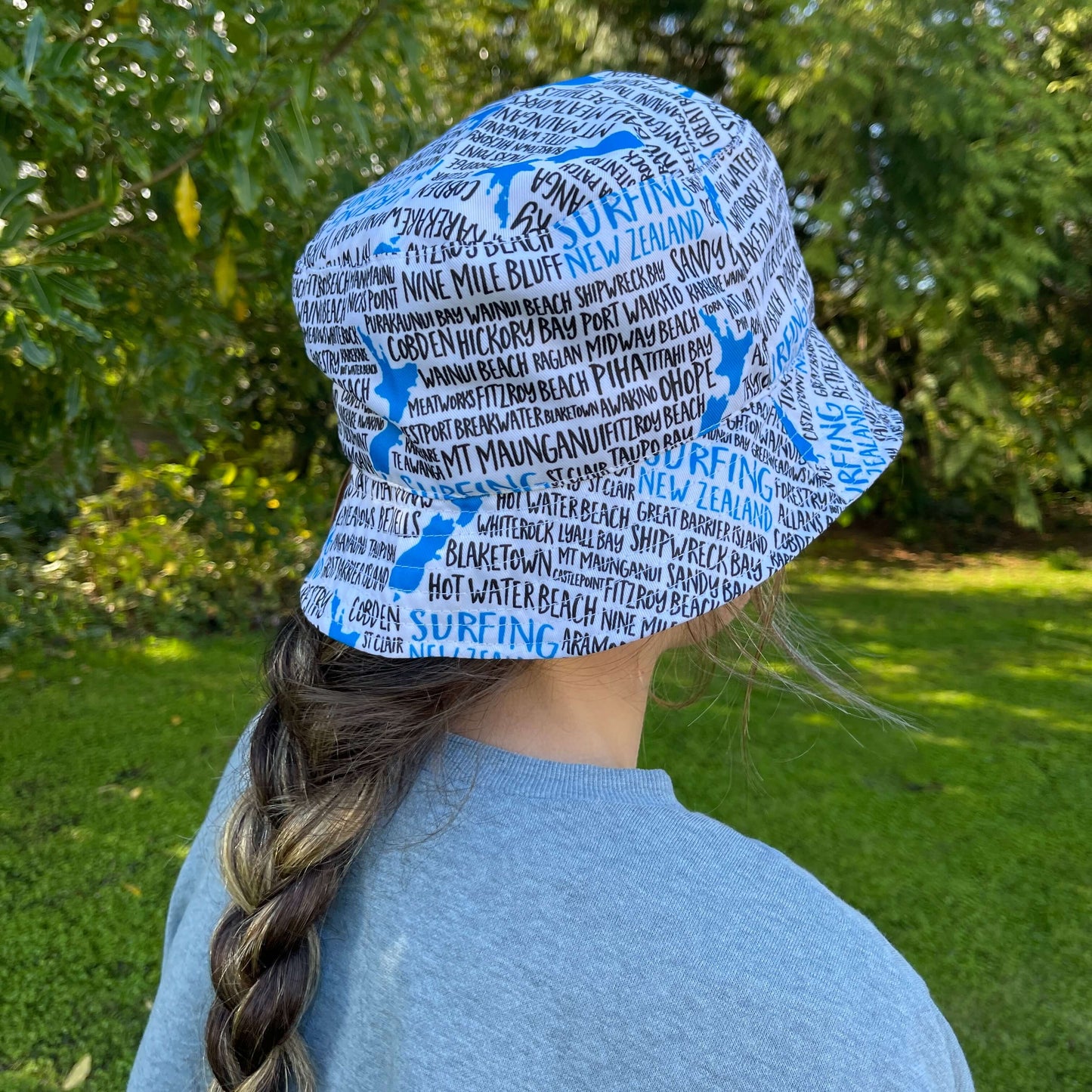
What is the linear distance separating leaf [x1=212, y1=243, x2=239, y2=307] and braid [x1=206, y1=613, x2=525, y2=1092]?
2410mm

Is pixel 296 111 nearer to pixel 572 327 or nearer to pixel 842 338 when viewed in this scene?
pixel 572 327

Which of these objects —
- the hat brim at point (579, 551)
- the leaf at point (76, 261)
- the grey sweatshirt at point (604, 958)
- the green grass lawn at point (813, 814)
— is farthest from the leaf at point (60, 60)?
the grey sweatshirt at point (604, 958)

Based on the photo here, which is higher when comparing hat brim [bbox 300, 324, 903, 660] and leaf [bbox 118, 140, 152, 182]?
leaf [bbox 118, 140, 152, 182]

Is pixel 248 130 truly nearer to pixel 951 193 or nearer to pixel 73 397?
pixel 73 397

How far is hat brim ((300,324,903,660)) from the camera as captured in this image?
2.93 ft

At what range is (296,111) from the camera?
7.69 feet

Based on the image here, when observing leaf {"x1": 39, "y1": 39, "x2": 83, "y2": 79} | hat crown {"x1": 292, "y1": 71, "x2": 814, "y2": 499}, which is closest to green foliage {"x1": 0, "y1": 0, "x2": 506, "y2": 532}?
leaf {"x1": 39, "y1": 39, "x2": 83, "y2": 79}

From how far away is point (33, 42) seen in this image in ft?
6.40

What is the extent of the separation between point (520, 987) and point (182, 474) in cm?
621

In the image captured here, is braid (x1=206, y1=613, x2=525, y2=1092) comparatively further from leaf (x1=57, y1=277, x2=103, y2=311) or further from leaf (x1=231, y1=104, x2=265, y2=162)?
leaf (x1=231, y1=104, x2=265, y2=162)

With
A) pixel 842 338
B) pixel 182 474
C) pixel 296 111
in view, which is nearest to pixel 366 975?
pixel 296 111

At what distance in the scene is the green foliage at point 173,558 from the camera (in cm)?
612

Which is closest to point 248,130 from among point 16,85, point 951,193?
point 16,85

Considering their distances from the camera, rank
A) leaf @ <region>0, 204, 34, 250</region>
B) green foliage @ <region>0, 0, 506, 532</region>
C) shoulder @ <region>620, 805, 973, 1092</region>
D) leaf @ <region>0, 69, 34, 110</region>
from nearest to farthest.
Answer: shoulder @ <region>620, 805, 973, 1092</region> → leaf @ <region>0, 69, 34, 110</region> → leaf @ <region>0, 204, 34, 250</region> → green foliage @ <region>0, 0, 506, 532</region>
